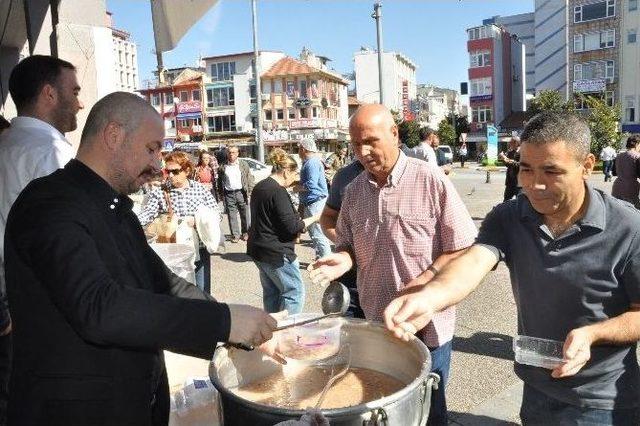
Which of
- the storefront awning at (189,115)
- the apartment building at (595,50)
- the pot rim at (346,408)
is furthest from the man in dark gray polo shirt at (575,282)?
the storefront awning at (189,115)

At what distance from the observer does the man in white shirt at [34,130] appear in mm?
2648

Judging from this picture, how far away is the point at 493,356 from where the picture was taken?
4.56 metres

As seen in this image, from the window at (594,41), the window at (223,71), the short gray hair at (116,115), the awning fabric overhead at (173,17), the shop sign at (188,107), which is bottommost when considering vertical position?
the short gray hair at (116,115)

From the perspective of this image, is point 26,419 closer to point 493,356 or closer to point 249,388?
point 249,388

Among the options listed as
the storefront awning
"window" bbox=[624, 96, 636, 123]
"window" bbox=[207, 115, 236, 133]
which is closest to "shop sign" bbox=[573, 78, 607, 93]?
"window" bbox=[624, 96, 636, 123]

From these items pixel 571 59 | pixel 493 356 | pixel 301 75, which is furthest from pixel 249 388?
pixel 301 75

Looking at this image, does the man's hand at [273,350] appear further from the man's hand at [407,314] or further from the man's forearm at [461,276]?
the man's forearm at [461,276]

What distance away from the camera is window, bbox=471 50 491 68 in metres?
63.2

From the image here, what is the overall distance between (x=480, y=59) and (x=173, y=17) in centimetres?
6526

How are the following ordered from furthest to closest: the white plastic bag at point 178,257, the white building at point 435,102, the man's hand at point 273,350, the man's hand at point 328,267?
the white building at point 435,102 → the white plastic bag at point 178,257 → the man's hand at point 328,267 → the man's hand at point 273,350

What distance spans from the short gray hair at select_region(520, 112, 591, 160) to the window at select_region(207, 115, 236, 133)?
65.7 meters

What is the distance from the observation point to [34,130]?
9.12ft

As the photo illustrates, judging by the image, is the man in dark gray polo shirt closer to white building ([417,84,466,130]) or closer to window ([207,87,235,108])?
window ([207,87,235,108])

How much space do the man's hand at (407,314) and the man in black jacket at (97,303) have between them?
0.42 m
